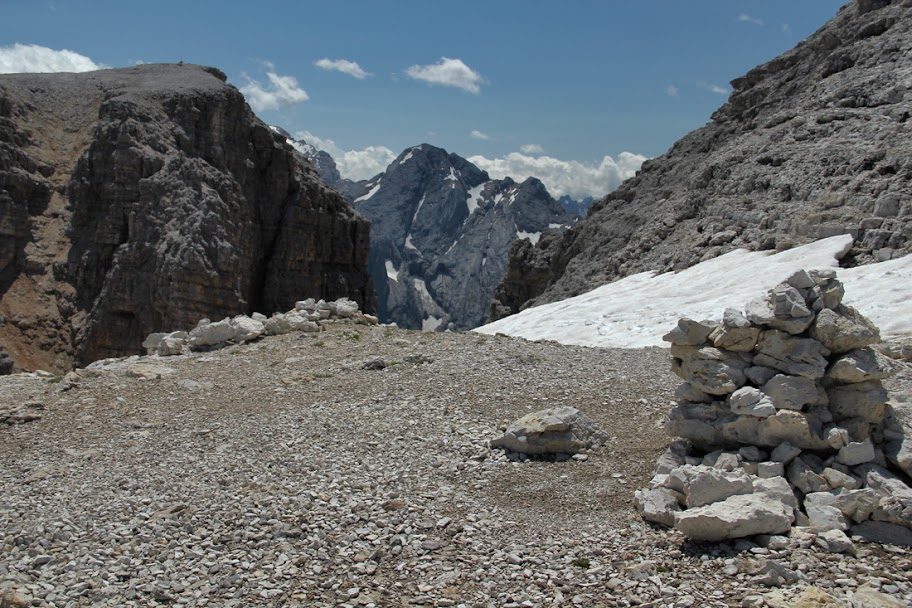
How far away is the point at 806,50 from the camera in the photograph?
166 ft

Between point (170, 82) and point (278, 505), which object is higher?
point (170, 82)

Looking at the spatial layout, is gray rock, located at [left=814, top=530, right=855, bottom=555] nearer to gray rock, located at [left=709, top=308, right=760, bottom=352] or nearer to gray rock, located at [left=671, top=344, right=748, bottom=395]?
gray rock, located at [left=671, top=344, right=748, bottom=395]

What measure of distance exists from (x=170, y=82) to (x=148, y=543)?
64.2 metres

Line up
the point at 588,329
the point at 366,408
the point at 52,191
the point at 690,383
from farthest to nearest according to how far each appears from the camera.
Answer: the point at 52,191, the point at 588,329, the point at 366,408, the point at 690,383

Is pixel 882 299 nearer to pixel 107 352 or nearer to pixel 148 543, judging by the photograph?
pixel 148 543

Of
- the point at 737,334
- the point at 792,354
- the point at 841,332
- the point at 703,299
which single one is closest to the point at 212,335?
the point at 737,334

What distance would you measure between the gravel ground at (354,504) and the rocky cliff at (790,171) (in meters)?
20.8

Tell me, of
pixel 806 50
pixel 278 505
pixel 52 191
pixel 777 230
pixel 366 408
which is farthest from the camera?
pixel 52 191

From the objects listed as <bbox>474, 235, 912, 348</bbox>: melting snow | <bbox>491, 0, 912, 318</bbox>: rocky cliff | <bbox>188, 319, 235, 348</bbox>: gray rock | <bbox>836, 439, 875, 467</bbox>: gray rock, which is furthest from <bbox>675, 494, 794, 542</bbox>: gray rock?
<bbox>491, 0, 912, 318</bbox>: rocky cliff

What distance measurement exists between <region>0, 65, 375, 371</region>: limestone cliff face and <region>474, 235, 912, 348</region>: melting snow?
2893 centimetres

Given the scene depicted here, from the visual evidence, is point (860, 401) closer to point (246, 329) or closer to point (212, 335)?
point (246, 329)

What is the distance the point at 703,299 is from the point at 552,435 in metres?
18.9

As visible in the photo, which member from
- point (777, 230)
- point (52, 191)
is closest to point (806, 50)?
point (777, 230)

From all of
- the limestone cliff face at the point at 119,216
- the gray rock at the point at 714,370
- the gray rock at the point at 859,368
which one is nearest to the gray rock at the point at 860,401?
the gray rock at the point at 859,368
